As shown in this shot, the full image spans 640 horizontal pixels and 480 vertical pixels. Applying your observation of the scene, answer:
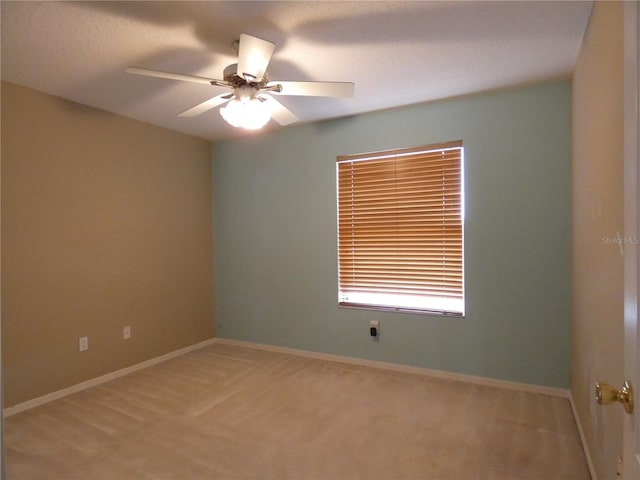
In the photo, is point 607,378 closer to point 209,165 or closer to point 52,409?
point 52,409

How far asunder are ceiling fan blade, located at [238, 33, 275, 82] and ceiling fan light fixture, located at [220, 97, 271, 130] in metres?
0.12

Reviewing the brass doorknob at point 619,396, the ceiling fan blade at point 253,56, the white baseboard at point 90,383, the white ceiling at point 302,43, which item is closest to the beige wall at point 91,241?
the white baseboard at point 90,383

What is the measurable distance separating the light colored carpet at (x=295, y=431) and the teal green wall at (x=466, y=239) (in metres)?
0.37

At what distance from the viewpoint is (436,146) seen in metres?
3.12

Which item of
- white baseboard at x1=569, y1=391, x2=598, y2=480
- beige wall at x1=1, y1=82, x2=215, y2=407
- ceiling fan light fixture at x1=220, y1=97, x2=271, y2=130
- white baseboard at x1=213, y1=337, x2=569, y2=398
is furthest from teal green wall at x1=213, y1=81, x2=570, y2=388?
ceiling fan light fixture at x1=220, y1=97, x2=271, y2=130

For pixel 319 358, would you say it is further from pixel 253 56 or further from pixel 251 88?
pixel 253 56

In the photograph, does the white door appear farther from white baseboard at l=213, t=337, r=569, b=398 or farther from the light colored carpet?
white baseboard at l=213, t=337, r=569, b=398

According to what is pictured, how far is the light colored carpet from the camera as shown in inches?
75.9

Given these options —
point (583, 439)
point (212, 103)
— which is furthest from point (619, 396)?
point (212, 103)

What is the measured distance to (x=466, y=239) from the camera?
304cm

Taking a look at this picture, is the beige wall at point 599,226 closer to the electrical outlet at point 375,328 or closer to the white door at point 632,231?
the white door at point 632,231

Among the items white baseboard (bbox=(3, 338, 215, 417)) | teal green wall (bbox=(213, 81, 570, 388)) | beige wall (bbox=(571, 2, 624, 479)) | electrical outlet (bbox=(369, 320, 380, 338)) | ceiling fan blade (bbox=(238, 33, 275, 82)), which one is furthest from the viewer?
electrical outlet (bbox=(369, 320, 380, 338))

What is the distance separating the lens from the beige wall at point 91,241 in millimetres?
2637

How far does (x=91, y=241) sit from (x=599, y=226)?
364cm
